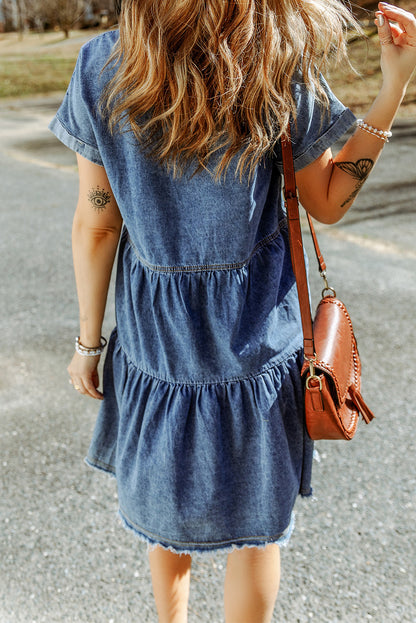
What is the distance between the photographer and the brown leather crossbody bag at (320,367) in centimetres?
126

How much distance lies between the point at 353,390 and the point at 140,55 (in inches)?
32.1

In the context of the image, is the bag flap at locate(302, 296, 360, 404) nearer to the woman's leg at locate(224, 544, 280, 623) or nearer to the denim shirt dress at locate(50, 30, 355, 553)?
the denim shirt dress at locate(50, 30, 355, 553)

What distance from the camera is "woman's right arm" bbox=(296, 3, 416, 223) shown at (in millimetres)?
1211

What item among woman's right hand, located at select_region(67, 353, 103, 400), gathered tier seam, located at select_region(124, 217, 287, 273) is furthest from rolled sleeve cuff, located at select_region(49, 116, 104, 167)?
woman's right hand, located at select_region(67, 353, 103, 400)

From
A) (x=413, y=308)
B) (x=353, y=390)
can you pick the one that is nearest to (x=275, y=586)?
(x=353, y=390)

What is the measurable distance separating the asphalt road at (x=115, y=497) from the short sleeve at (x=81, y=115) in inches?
52.4

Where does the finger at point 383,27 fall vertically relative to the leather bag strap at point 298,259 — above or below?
above

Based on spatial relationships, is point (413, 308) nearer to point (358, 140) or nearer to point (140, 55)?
point (358, 140)

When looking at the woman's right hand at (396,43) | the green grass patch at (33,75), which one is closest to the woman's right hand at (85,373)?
the woman's right hand at (396,43)

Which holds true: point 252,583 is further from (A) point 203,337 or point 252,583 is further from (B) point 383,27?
(B) point 383,27

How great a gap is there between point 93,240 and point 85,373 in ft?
1.15

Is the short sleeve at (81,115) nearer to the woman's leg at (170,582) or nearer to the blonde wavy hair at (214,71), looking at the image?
the blonde wavy hair at (214,71)

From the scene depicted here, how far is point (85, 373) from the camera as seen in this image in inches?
61.1

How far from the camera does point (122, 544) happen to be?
6.88ft
